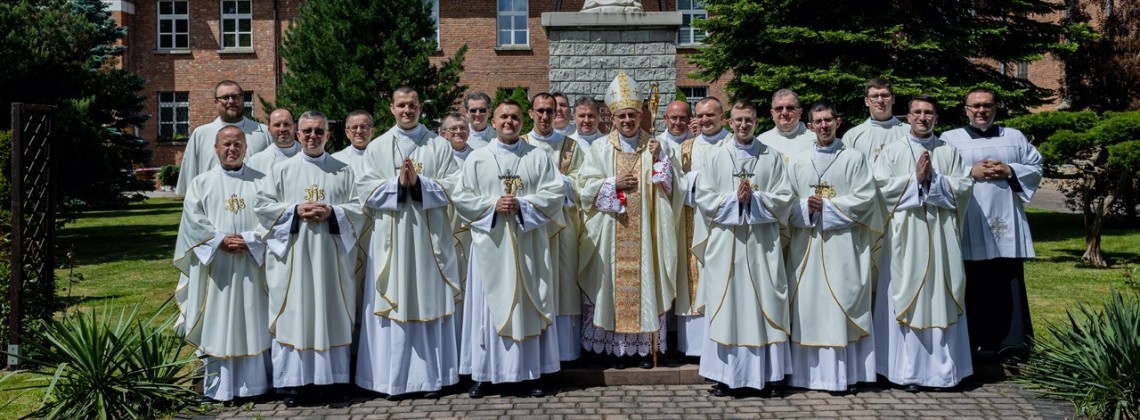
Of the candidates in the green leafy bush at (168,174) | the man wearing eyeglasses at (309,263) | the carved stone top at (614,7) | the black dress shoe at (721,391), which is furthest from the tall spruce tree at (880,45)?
the green leafy bush at (168,174)

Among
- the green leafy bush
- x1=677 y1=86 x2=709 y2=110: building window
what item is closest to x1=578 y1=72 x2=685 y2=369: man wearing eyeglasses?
x1=677 y1=86 x2=709 y2=110: building window

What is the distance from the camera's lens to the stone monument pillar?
12.1 metres

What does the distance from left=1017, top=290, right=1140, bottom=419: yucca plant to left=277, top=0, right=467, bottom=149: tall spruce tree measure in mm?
16890

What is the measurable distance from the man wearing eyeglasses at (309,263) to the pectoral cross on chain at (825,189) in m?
3.25

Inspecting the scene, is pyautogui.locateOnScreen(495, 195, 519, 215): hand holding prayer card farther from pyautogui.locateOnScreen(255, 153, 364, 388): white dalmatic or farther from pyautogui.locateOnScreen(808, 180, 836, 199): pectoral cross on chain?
pyautogui.locateOnScreen(808, 180, 836, 199): pectoral cross on chain

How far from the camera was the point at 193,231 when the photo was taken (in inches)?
264

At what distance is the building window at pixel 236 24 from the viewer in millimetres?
35031

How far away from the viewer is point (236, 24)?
35094 millimetres

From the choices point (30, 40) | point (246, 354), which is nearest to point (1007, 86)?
point (246, 354)

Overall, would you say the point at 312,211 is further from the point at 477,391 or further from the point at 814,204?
the point at 814,204

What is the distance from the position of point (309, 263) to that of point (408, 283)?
0.69 meters

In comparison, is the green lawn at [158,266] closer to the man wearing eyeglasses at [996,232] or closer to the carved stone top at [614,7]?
the man wearing eyeglasses at [996,232]

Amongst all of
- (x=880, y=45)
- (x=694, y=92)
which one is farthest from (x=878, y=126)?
(x=694, y=92)

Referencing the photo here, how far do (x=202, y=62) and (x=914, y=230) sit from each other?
→ 32.5 meters
